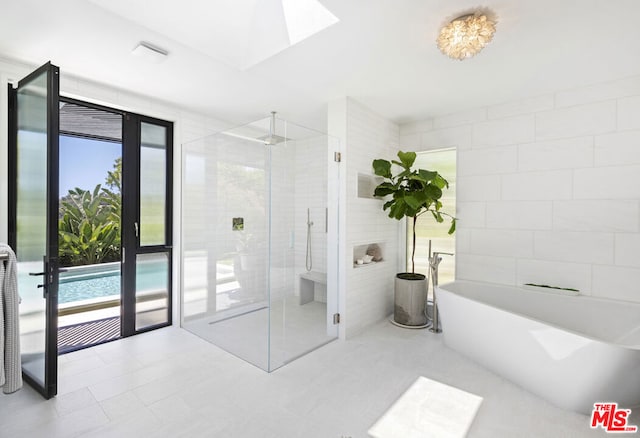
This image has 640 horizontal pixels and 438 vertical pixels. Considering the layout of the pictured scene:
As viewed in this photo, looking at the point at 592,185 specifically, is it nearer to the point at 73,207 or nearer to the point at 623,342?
the point at 623,342

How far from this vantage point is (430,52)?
2.23m

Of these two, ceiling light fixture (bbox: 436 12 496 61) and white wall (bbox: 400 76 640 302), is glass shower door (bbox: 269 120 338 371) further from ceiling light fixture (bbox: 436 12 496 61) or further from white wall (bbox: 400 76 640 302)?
white wall (bbox: 400 76 640 302)

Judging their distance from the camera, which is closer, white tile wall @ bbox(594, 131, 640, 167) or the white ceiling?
the white ceiling

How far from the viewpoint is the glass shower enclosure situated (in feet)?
8.86

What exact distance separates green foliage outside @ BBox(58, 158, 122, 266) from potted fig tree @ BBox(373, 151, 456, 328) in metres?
3.65

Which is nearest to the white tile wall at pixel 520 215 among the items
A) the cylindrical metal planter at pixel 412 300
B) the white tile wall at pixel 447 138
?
the white tile wall at pixel 447 138

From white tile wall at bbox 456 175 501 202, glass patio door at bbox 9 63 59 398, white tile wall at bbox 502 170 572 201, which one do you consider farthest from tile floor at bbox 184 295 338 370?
white tile wall at bbox 502 170 572 201

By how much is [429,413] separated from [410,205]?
1.95 meters

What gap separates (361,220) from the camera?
3.38 m

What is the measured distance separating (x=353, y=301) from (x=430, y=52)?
2.44 metres

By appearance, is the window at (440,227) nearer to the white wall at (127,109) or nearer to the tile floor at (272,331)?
the tile floor at (272,331)

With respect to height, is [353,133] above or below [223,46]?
below

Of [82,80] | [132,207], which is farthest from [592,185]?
[82,80]

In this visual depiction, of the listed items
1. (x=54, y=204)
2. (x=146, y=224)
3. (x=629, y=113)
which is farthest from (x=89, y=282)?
(x=629, y=113)
